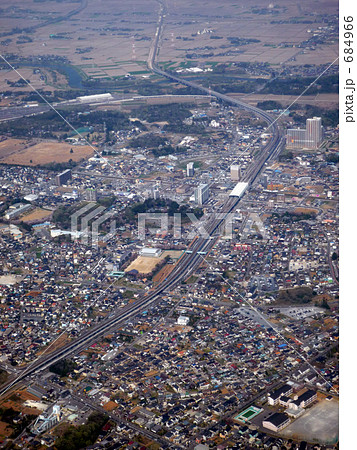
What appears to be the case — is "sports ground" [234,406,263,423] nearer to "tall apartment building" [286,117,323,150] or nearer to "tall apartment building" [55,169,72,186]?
"tall apartment building" [55,169,72,186]

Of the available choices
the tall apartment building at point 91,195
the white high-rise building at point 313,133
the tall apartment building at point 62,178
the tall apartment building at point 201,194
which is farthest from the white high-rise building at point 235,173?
the tall apartment building at point 62,178

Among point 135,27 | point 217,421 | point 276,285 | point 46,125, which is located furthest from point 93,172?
point 135,27

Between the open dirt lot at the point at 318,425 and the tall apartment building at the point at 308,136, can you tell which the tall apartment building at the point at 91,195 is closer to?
the tall apartment building at the point at 308,136

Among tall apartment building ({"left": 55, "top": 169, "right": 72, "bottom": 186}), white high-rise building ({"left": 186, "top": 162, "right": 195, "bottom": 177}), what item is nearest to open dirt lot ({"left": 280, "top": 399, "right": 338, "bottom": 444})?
white high-rise building ({"left": 186, "top": 162, "right": 195, "bottom": 177})

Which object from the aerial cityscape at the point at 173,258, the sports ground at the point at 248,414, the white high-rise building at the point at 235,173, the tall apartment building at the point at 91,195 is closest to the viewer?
the sports ground at the point at 248,414

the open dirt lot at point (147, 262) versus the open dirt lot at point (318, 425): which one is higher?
the open dirt lot at point (318, 425)

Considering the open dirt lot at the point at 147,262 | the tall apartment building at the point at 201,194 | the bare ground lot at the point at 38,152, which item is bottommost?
the bare ground lot at the point at 38,152
